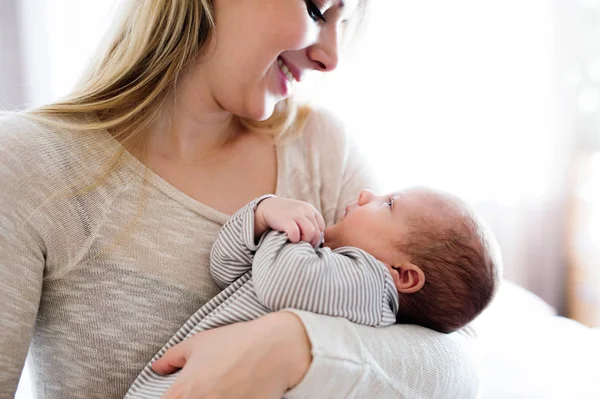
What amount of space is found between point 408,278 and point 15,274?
0.71 meters

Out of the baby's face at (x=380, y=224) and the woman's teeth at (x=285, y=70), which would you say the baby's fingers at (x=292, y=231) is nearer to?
the baby's face at (x=380, y=224)

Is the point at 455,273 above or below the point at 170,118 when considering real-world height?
below

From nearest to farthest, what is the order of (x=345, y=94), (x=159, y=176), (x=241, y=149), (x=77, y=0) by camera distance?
(x=159, y=176), (x=241, y=149), (x=77, y=0), (x=345, y=94)

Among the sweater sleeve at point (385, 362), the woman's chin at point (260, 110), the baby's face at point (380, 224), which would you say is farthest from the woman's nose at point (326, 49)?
the sweater sleeve at point (385, 362)

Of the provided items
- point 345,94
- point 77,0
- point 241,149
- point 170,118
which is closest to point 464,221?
point 241,149

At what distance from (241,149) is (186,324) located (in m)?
0.47

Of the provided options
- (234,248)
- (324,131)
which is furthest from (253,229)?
(324,131)

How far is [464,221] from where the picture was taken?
1243 millimetres

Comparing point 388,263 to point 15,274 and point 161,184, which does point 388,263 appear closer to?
point 161,184

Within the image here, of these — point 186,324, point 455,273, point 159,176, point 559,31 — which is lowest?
point 186,324

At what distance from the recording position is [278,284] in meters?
1.13

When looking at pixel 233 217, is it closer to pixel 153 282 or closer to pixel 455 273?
pixel 153 282

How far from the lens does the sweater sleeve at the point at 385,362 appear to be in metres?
1.06

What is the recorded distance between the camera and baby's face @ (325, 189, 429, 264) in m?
1.27
